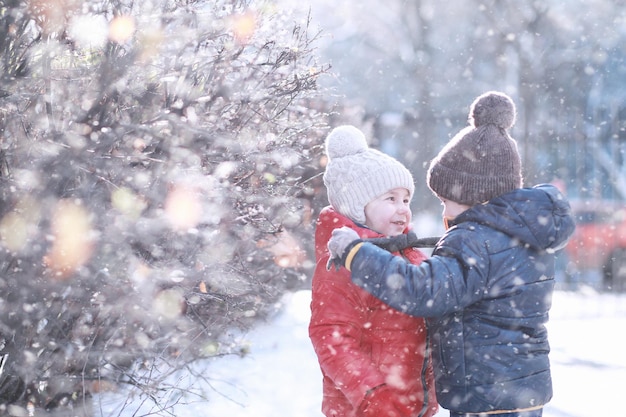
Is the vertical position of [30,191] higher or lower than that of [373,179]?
higher

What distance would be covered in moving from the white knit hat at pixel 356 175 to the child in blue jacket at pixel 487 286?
1.22 ft

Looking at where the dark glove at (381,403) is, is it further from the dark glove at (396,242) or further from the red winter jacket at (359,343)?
the dark glove at (396,242)

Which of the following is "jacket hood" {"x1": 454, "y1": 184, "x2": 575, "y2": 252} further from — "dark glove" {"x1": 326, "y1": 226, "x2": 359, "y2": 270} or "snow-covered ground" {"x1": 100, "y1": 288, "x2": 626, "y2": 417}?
"snow-covered ground" {"x1": 100, "y1": 288, "x2": 626, "y2": 417}

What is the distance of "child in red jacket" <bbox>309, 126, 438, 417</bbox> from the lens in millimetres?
2641

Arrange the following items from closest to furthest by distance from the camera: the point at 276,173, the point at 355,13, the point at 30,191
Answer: the point at 30,191 < the point at 276,173 < the point at 355,13

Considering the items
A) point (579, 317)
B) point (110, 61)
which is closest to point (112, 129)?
point (110, 61)

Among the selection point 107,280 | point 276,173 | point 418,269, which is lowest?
point 418,269

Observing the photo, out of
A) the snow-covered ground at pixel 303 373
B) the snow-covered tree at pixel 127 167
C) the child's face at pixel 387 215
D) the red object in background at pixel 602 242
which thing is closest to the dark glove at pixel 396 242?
the child's face at pixel 387 215

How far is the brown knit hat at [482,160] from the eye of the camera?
2.86 m

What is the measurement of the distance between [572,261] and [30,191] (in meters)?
15.4

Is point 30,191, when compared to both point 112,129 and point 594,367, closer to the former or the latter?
point 112,129

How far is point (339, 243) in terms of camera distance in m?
2.67

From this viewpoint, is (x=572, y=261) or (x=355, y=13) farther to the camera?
(x=355, y=13)

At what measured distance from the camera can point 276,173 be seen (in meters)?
5.11
